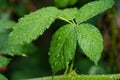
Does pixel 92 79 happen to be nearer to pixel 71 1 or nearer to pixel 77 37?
pixel 77 37

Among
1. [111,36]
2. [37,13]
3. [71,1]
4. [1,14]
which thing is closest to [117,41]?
[111,36]

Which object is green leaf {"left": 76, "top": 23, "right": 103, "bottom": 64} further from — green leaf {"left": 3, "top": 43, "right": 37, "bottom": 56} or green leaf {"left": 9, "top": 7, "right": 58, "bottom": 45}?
green leaf {"left": 3, "top": 43, "right": 37, "bottom": 56}

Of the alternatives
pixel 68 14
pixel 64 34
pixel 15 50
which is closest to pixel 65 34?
pixel 64 34

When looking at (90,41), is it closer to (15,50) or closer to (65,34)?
(65,34)

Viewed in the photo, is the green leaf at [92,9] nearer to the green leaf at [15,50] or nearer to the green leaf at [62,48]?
the green leaf at [62,48]

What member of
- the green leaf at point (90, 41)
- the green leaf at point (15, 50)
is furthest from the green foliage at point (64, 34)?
the green leaf at point (15, 50)
